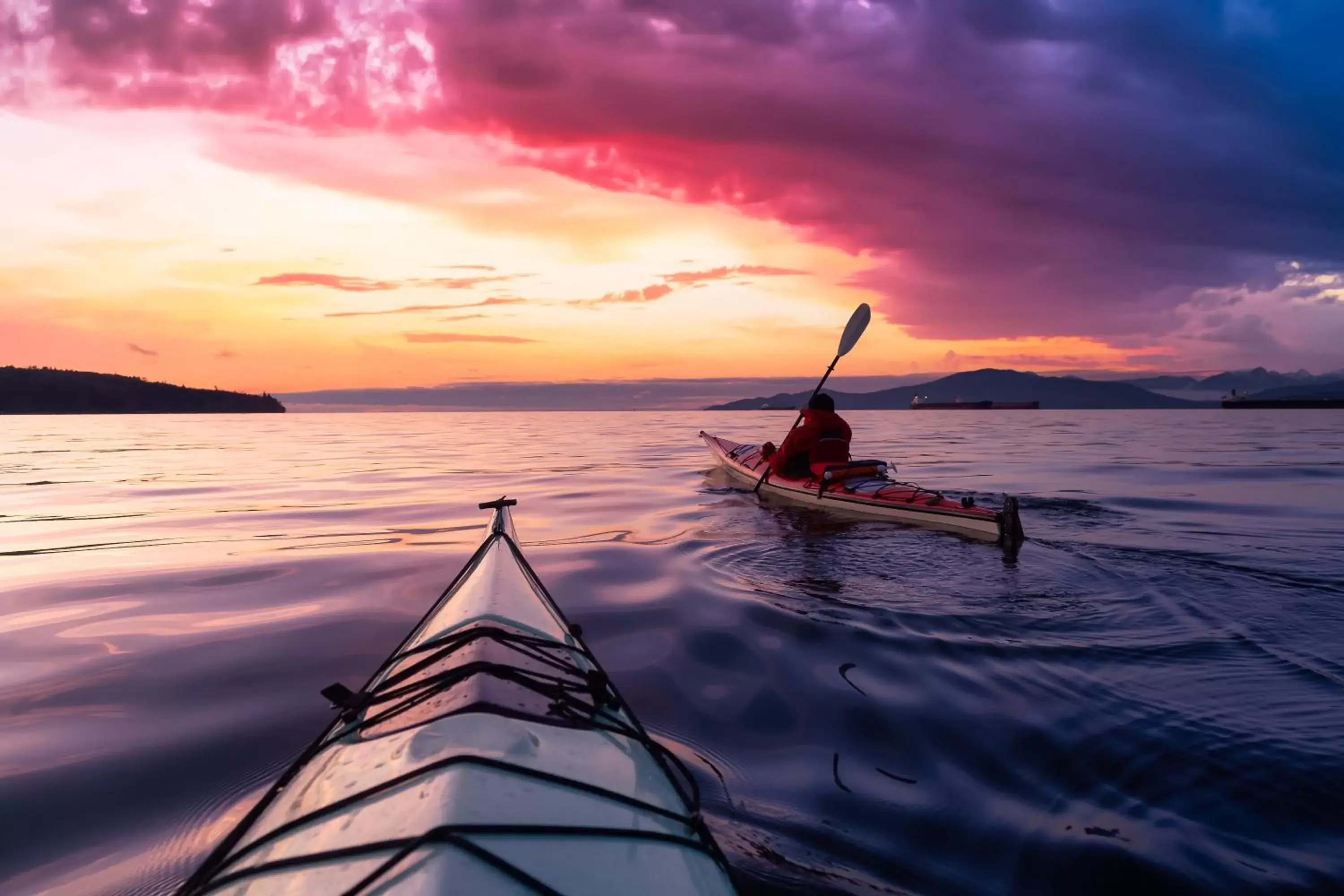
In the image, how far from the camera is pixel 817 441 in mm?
12484

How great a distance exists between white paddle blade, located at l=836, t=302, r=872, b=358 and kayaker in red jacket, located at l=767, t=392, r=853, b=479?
2.94m

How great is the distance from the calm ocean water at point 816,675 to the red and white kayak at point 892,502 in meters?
0.30

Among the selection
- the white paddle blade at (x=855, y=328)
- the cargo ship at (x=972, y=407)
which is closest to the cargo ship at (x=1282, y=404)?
the cargo ship at (x=972, y=407)

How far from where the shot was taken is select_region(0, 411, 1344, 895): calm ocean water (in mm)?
2992

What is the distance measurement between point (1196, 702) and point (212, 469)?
79.8 ft

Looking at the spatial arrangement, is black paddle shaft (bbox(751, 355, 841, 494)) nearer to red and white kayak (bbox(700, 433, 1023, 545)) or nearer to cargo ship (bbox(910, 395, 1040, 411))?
red and white kayak (bbox(700, 433, 1023, 545))

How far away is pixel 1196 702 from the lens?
14.2ft

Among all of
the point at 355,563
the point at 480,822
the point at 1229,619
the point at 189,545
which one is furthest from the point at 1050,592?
the point at 189,545

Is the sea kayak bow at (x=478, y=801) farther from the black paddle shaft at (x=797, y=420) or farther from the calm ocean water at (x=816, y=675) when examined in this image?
the black paddle shaft at (x=797, y=420)

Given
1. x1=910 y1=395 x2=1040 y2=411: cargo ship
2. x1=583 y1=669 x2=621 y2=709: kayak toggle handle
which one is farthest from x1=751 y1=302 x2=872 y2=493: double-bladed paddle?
x1=910 y1=395 x2=1040 y2=411: cargo ship

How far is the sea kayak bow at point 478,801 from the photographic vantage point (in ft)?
5.92

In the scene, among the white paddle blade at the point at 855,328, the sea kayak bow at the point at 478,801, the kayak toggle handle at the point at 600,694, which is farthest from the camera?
the white paddle blade at the point at 855,328

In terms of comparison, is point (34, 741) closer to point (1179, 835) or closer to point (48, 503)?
point (1179, 835)

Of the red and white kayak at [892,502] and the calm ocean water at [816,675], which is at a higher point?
the red and white kayak at [892,502]
